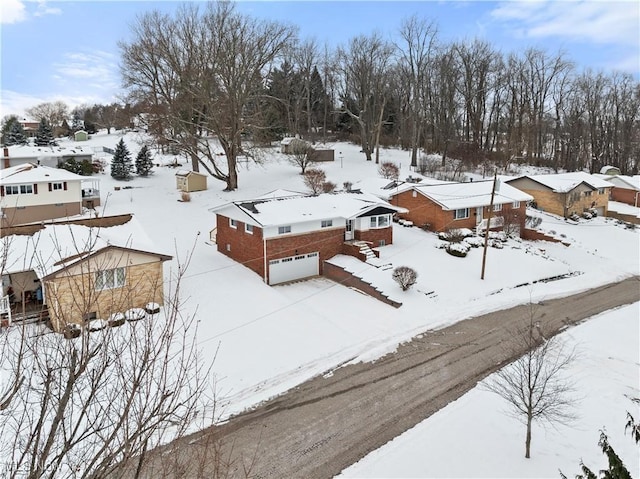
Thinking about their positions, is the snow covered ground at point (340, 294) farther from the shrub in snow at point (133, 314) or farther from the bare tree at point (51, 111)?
the bare tree at point (51, 111)

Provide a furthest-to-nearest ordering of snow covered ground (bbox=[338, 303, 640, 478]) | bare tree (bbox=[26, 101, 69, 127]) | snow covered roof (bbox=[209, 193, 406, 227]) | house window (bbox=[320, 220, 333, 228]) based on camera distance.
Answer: bare tree (bbox=[26, 101, 69, 127])
house window (bbox=[320, 220, 333, 228])
snow covered roof (bbox=[209, 193, 406, 227])
snow covered ground (bbox=[338, 303, 640, 478])

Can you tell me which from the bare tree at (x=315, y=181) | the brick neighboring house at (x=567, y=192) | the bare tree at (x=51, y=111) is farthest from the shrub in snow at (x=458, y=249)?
the bare tree at (x=51, y=111)

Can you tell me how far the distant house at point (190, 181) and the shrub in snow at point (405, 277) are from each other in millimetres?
22980

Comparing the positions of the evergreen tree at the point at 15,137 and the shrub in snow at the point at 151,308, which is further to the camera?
the evergreen tree at the point at 15,137

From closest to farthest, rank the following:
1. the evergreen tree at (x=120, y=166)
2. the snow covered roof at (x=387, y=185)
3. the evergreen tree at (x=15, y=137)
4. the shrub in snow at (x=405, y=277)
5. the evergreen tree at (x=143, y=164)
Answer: the shrub in snow at (x=405, y=277) < the snow covered roof at (x=387, y=185) < the evergreen tree at (x=120, y=166) < the evergreen tree at (x=143, y=164) < the evergreen tree at (x=15, y=137)

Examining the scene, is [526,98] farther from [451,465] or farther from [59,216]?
[451,465]

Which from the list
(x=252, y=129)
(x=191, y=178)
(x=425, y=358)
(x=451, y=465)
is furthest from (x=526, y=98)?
(x=451, y=465)

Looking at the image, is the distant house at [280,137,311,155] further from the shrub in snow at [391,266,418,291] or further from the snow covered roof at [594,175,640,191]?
the snow covered roof at [594,175,640,191]

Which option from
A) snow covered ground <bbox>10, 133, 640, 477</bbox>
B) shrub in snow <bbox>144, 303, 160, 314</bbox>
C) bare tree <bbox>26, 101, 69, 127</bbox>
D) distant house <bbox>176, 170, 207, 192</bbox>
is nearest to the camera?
shrub in snow <bbox>144, 303, 160, 314</bbox>

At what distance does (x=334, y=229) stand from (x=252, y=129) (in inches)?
706

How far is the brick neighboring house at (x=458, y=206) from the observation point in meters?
31.8

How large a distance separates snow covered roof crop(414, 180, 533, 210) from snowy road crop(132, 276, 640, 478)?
1272cm

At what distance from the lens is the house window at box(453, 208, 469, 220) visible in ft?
105

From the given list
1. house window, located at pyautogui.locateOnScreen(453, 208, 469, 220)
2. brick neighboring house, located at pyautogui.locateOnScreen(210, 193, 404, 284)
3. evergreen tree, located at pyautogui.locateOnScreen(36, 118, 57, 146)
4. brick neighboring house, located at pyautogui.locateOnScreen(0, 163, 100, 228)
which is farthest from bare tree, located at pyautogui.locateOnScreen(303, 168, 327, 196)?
evergreen tree, located at pyautogui.locateOnScreen(36, 118, 57, 146)
